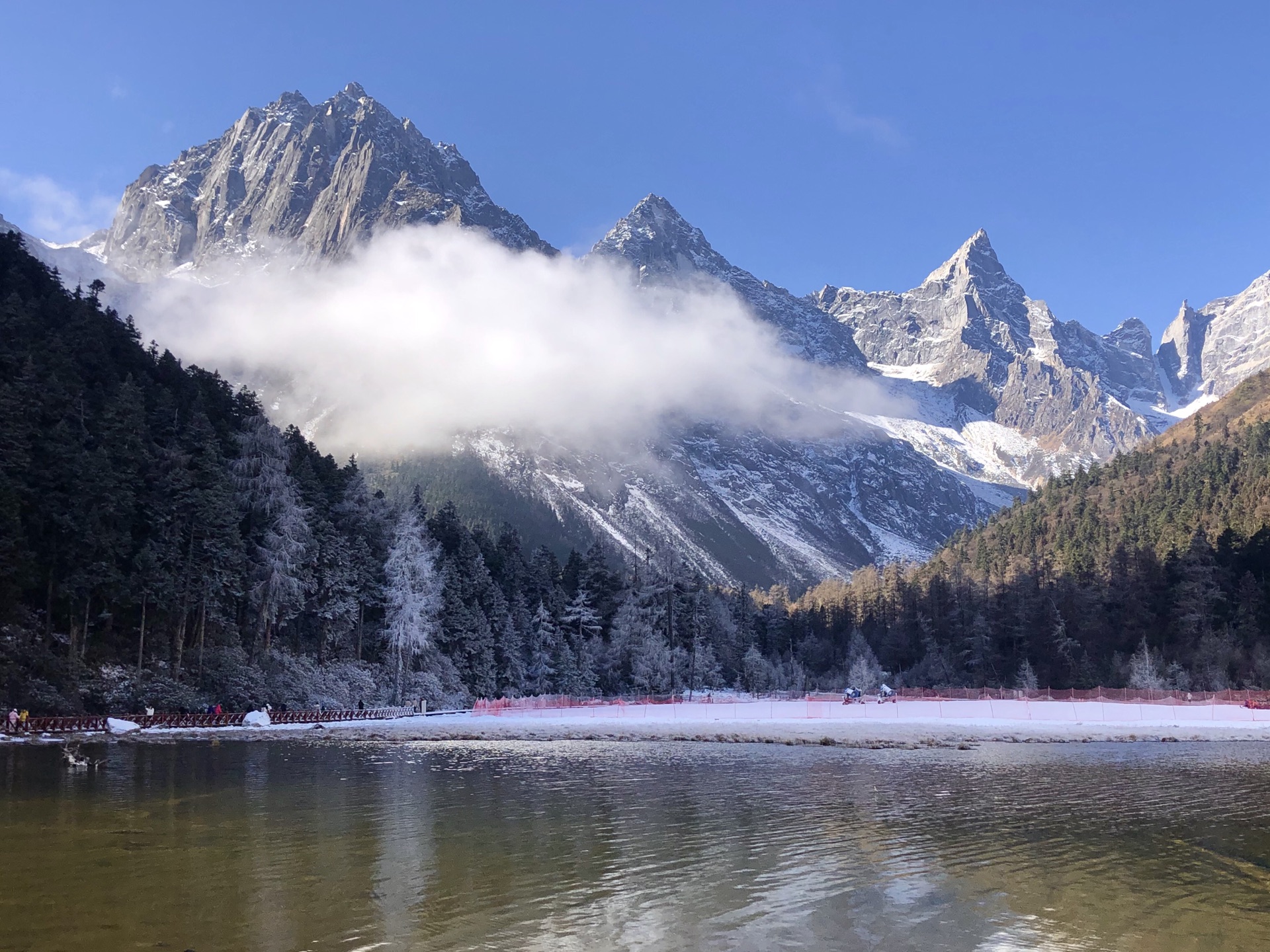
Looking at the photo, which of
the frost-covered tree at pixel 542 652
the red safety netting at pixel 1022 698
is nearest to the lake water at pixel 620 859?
the red safety netting at pixel 1022 698

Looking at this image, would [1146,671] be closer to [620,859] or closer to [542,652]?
[542,652]

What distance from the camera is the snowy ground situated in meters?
57.3

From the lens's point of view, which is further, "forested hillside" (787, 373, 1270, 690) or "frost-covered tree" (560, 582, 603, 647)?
"frost-covered tree" (560, 582, 603, 647)

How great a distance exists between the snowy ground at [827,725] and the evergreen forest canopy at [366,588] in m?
10.6

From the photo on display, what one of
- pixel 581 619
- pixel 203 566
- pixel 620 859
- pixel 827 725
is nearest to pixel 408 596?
pixel 203 566

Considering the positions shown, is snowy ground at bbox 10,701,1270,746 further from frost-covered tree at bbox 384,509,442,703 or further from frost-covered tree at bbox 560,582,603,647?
frost-covered tree at bbox 560,582,603,647

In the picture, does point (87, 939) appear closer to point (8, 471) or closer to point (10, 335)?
point (8, 471)

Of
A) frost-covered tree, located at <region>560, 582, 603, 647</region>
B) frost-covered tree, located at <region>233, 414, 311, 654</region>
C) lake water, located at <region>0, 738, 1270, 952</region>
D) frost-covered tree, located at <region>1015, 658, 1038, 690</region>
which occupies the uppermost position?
frost-covered tree, located at <region>233, 414, 311, 654</region>

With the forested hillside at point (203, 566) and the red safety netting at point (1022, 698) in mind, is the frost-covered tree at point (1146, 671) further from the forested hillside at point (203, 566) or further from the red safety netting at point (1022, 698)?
the forested hillside at point (203, 566)

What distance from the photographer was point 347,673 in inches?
3083

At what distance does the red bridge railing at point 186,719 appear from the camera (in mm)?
49531

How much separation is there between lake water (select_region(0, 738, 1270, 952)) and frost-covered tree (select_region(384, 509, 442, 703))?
144 feet

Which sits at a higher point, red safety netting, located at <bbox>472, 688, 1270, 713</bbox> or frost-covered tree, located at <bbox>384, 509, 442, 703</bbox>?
frost-covered tree, located at <bbox>384, 509, 442, 703</bbox>

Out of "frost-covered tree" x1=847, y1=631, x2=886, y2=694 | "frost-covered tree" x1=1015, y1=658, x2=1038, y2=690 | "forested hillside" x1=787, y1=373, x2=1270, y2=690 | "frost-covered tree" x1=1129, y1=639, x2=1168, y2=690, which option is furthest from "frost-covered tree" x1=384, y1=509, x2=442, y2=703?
"forested hillside" x1=787, y1=373, x2=1270, y2=690
